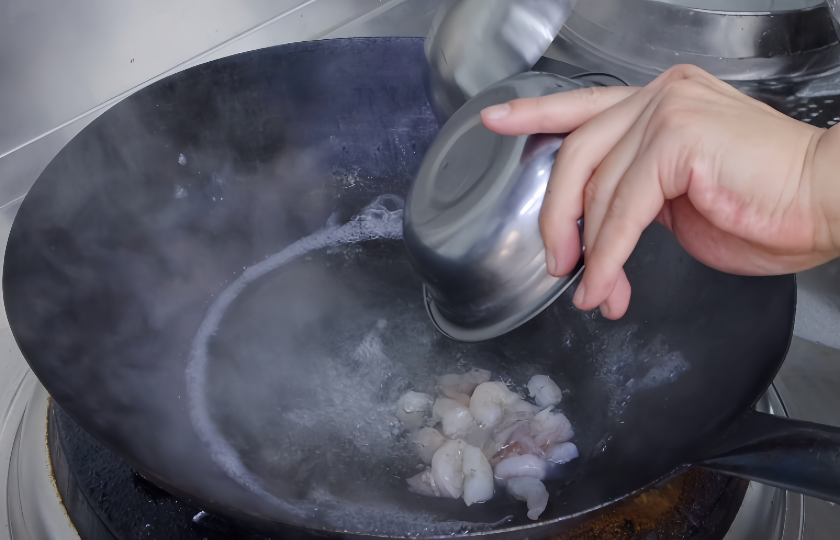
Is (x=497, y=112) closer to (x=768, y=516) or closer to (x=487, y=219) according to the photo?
(x=487, y=219)

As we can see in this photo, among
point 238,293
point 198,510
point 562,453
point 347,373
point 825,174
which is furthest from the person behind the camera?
point 238,293

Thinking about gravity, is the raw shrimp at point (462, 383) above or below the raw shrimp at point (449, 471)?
below

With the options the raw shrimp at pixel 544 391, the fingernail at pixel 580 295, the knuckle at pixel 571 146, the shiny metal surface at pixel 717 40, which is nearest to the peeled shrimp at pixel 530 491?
the raw shrimp at pixel 544 391

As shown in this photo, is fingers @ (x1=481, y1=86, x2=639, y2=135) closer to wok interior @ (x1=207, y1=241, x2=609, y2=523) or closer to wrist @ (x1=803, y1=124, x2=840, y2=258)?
wrist @ (x1=803, y1=124, x2=840, y2=258)

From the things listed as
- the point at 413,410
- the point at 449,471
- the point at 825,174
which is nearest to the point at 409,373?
the point at 413,410

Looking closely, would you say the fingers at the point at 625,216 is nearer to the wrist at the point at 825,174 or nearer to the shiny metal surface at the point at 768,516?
the wrist at the point at 825,174

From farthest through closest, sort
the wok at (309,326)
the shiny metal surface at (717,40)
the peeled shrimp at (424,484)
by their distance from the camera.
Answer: the shiny metal surface at (717,40), the peeled shrimp at (424,484), the wok at (309,326)
